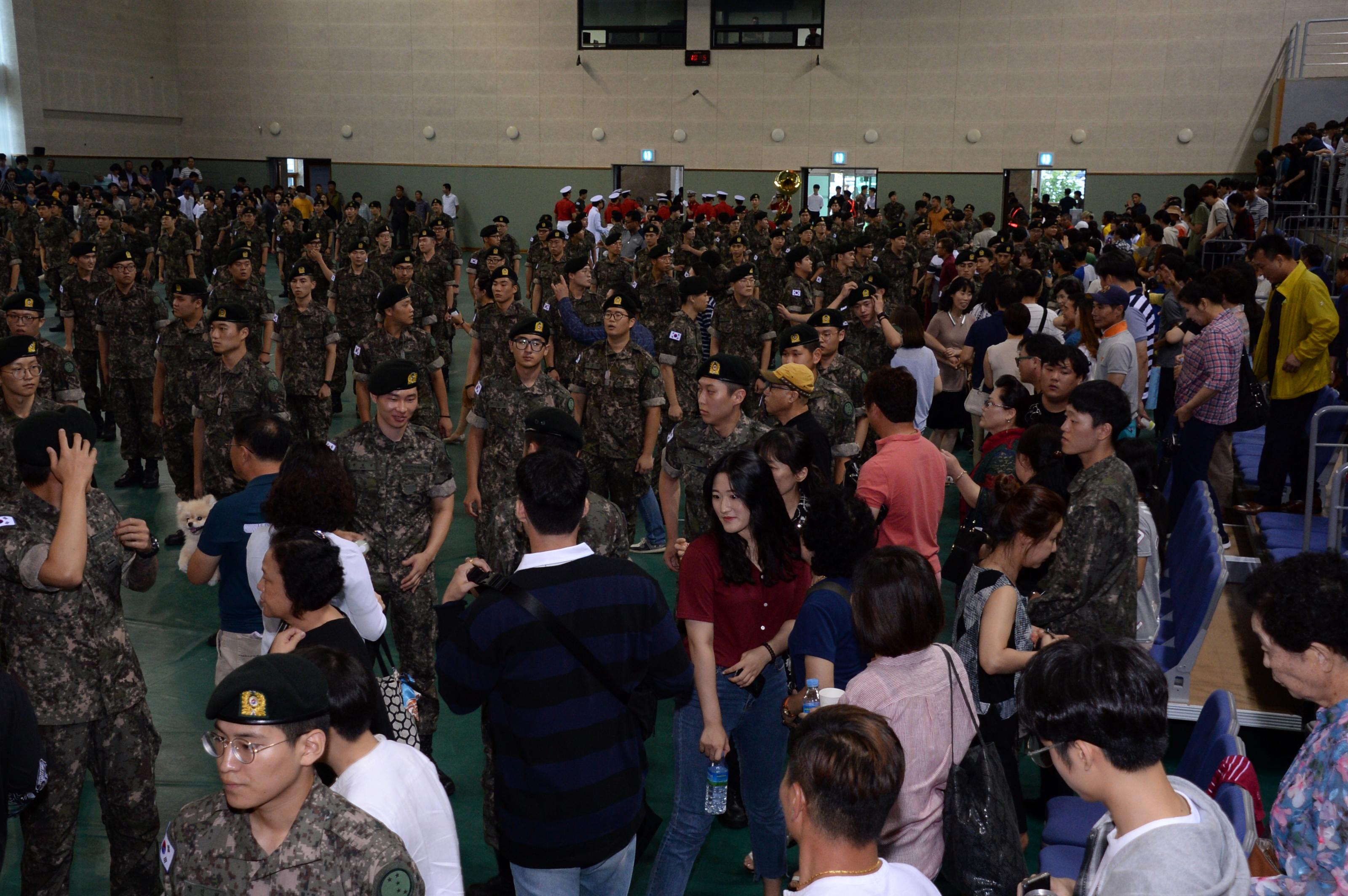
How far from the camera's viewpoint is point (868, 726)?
2.16 meters

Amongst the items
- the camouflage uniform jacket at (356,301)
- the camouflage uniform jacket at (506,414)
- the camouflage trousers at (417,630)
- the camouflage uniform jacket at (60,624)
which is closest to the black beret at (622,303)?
the camouflage uniform jacket at (506,414)

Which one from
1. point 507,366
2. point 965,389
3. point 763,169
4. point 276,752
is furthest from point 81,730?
point 763,169

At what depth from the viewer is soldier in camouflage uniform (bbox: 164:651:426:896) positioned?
2014mm

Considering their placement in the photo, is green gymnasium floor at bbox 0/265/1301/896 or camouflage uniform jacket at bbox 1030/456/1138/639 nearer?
camouflage uniform jacket at bbox 1030/456/1138/639

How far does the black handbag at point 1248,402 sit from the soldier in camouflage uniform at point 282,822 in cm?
661

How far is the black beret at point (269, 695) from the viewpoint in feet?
6.60

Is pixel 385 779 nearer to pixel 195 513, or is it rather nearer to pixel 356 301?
pixel 195 513

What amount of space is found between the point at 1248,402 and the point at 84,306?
31.8 ft

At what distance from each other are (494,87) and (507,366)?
20373 millimetres

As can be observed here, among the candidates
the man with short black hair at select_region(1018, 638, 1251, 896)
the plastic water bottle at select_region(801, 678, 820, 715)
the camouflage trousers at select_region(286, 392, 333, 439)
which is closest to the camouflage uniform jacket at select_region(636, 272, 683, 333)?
the camouflage trousers at select_region(286, 392, 333, 439)

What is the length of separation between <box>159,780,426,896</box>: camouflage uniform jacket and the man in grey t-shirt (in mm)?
5964

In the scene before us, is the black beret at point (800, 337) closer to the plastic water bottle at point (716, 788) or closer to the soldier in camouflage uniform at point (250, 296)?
the plastic water bottle at point (716, 788)

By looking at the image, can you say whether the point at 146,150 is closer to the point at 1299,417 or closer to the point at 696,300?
the point at 696,300

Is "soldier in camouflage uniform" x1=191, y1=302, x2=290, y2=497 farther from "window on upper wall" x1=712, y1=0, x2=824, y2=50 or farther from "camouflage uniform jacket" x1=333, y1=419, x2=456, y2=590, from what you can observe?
"window on upper wall" x1=712, y1=0, x2=824, y2=50
